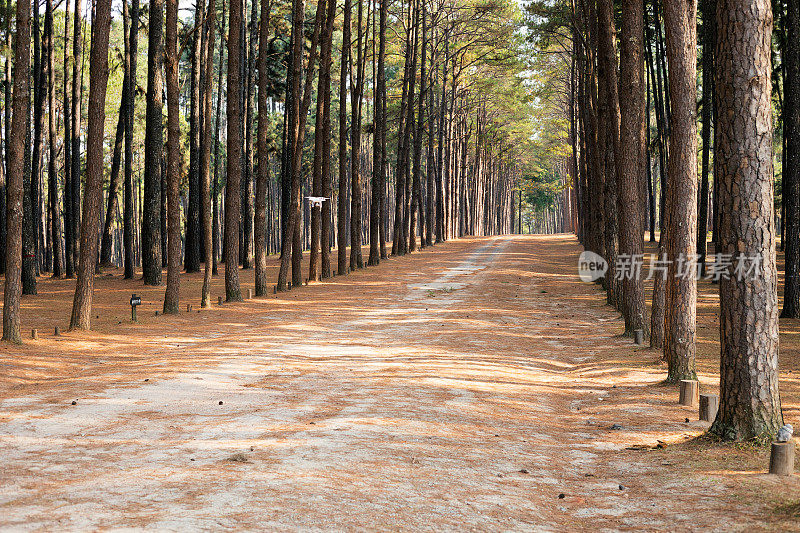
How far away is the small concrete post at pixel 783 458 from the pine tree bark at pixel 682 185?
3.89 m

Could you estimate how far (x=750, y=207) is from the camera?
20.9 ft

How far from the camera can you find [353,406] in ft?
25.5

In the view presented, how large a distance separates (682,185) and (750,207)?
10.2 ft

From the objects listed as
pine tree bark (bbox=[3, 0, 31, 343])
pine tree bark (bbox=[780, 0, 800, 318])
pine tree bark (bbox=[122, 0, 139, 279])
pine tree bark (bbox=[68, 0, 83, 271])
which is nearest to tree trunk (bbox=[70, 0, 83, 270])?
pine tree bark (bbox=[68, 0, 83, 271])


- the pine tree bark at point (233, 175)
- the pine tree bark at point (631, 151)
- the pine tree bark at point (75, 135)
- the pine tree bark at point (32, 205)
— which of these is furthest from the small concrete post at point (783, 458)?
the pine tree bark at point (75, 135)

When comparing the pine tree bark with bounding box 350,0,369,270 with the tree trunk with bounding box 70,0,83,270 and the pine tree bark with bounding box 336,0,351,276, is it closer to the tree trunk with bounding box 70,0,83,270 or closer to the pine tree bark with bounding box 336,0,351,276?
the pine tree bark with bounding box 336,0,351,276

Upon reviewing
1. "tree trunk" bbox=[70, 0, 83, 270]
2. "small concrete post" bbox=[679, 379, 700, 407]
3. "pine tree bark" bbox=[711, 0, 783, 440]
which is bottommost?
"small concrete post" bbox=[679, 379, 700, 407]

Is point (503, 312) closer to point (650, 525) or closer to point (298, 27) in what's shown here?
point (298, 27)

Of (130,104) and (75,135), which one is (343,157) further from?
(75,135)

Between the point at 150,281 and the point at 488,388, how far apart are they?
55.1ft

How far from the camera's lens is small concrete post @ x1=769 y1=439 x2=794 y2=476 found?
18.1 feet

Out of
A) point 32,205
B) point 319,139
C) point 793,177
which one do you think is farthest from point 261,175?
point 793,177

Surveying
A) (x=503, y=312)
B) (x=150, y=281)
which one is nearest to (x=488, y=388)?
(x=503, y=312)

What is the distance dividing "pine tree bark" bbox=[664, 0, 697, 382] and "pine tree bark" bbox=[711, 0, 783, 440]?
2848mm
